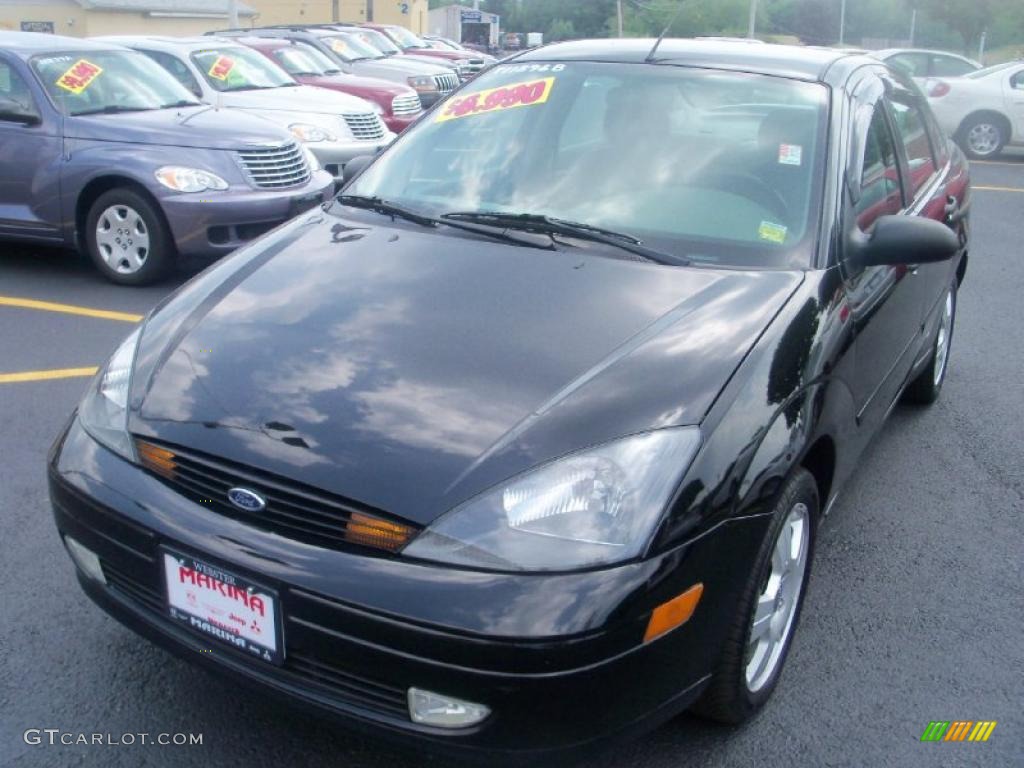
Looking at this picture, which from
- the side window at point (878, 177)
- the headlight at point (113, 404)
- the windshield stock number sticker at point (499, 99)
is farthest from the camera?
the windshield stock number sticker at point (499, 99)

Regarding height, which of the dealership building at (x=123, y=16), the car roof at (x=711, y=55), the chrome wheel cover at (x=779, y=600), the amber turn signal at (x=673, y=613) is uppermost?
the car roof at (x=711, y=55)

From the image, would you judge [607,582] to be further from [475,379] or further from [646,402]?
[475,379]

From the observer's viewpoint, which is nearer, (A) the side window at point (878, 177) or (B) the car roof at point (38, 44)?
(A) the side window at point (878, 177)

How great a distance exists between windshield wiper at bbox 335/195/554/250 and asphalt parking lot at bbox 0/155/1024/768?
4.75ft

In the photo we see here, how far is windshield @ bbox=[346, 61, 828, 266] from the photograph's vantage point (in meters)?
3.29

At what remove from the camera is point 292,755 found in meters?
2.64

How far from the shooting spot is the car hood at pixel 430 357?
236 centimetres

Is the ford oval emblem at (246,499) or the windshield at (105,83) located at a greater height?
the windshield at (105,83)

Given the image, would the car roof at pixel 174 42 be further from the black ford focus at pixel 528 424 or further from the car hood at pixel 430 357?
the car hood at pixel 430 357

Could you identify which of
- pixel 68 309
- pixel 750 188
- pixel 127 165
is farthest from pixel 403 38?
pixel 750 188

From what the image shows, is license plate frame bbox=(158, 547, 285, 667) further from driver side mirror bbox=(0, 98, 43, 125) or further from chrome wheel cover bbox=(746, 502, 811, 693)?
driver side mirror bbox=(0, 98, 43, 125)

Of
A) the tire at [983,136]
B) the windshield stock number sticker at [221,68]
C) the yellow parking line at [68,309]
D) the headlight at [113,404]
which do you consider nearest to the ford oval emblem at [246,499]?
the headlight at [113,404]

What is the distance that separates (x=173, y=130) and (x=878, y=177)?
5029mm

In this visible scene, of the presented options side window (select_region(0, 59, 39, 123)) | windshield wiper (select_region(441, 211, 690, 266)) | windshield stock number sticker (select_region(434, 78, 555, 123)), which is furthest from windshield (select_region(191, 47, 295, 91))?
windshield wiper (select_region(441, 211, 690, 266))
